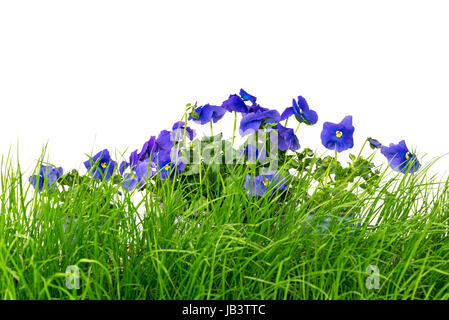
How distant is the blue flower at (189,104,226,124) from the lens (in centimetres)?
255

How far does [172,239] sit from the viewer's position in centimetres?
208

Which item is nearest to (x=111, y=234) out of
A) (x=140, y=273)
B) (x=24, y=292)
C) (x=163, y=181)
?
(x=140, y=273)

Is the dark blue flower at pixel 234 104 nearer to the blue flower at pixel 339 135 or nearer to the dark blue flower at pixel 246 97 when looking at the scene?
the dark blue flower at pixel 246 97

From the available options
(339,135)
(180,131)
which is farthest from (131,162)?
(339,135)

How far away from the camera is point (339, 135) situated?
248 cm

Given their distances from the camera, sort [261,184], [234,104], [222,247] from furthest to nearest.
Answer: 1. [234,104]
2. [261,184]
3. [222,247]

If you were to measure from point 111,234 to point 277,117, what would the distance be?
857 millimetres

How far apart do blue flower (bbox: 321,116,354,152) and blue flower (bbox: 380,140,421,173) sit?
150 mm

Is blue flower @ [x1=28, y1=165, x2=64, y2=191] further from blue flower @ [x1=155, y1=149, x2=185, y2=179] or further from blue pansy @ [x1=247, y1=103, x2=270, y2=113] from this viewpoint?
blue pansy @ [x1=247, y1=103, x2=270, y2=113]

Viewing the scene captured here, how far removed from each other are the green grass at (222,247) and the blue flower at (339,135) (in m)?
0.19

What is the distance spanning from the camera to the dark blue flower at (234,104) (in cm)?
256

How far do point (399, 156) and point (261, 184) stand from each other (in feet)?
1.92

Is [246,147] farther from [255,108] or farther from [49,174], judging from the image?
[49,174]

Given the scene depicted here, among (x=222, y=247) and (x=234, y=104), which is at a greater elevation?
(x=234, y=104)
